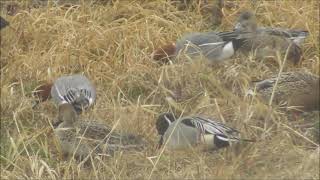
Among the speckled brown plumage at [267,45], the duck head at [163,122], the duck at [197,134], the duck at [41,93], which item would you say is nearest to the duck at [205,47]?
the speckled brown plumage at [267,45]

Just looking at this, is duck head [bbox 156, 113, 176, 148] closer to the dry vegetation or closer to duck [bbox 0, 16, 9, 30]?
the dry vegetation

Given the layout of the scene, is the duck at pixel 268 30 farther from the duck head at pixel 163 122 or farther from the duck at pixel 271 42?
the duck head at pixel 163 122

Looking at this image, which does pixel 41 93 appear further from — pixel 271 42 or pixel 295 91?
pixel 295 91

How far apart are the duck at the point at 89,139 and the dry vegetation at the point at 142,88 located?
89mm

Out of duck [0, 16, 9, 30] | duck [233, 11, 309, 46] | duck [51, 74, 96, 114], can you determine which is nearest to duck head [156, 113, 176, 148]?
duck [51, 74, 96, 114]

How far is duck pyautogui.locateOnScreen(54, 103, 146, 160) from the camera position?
4.62m

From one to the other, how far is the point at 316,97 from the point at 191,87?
0.88 meters

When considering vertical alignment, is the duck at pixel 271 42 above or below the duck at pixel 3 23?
below

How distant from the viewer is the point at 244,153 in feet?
13.4

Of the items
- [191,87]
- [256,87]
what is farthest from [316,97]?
[191,87]

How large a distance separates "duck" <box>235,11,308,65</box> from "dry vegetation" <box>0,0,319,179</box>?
9 cm

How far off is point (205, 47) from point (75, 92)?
1136 mm

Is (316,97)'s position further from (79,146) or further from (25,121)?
(25,121)

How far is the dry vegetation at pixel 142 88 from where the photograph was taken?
4215 millimetres
